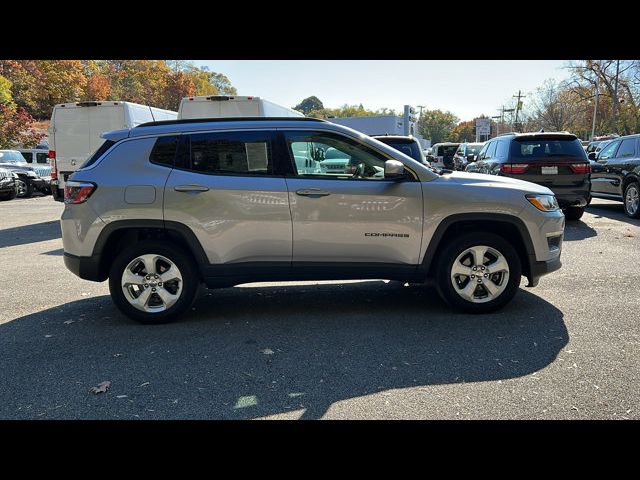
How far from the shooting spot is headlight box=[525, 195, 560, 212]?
4699 millimetres

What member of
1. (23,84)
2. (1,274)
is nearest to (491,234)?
(1,274)

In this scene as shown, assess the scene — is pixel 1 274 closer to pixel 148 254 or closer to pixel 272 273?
pixel 148 254

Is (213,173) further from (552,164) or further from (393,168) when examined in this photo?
(552,164)

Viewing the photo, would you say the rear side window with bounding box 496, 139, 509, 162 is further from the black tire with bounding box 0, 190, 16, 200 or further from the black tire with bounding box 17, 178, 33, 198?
the black tire with bounding box 17, 178, 33, 198

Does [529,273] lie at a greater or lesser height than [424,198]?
lesser

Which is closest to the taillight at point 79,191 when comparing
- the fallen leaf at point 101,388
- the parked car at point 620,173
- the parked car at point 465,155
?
the fallen leaf at point 101,388

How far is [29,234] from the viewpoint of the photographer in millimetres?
10141

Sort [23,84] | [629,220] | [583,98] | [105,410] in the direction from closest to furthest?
[105,410], [629,220], [23,84], [583,98]

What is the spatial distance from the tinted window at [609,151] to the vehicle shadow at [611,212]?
1382 mm

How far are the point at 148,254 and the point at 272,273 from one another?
1221mm

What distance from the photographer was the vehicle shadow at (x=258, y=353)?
126 inches

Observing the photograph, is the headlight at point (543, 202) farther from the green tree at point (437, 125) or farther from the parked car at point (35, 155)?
the green tree at point (437, 125)

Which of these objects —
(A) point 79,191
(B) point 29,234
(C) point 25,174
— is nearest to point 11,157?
(C) point 25,174

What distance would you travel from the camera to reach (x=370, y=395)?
323 cm
